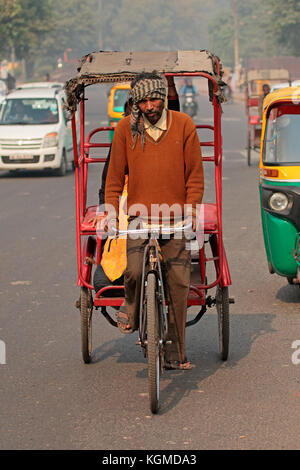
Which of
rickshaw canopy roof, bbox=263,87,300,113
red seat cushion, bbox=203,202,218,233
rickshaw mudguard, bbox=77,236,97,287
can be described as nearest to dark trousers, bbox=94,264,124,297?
rickshaw mudguard, bbox=77,236,97,287

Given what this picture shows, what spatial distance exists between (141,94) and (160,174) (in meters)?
0.48

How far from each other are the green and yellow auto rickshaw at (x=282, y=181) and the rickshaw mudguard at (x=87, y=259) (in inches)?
79.5

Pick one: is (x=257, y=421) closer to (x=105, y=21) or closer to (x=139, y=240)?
(x=139, y=240)

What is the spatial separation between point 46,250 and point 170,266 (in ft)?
18.8

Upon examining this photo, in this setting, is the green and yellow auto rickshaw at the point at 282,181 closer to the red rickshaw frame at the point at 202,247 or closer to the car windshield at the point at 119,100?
the red rickshaw frame at the point at 202,247

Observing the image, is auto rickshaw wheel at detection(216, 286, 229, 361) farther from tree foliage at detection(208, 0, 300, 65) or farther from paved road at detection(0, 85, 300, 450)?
tree foliage at detection(208, 0, 300, 65)

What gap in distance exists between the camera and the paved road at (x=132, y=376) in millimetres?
5266

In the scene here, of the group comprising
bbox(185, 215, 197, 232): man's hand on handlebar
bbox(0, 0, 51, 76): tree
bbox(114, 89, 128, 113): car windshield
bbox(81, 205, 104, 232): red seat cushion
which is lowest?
bbox(81, 205, 104, 232): red seat cushion

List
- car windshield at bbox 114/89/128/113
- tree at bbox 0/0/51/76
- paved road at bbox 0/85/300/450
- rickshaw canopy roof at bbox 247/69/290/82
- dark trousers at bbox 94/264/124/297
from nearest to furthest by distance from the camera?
paved road at bbox 0/85/300/450
dark trousers at bbox 94/264/124/297
car windshield at bbox 114/89/128/113
rickshaw canopy roof at bbox 247/69/290/82
tree at bbox 0/0/51/76

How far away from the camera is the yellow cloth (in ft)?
21.2

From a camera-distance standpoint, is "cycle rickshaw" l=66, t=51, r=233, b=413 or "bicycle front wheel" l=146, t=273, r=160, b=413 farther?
"cycle rickshaw" l=66, t=51, r=233, b=413

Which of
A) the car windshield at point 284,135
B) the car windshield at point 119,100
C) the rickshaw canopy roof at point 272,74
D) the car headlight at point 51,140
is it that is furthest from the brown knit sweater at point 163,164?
the rickshaw canopy roof at point 272,74

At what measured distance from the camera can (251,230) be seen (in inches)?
508

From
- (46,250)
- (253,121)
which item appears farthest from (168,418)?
(253,121)
